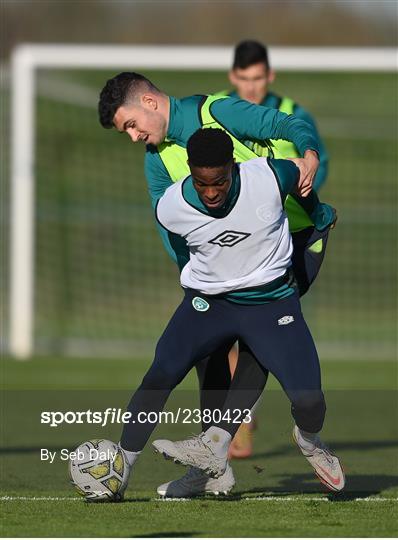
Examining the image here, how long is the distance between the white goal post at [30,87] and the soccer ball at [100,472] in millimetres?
7729

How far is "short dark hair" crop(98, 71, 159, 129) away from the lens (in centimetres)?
635

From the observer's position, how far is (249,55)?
9266 mm

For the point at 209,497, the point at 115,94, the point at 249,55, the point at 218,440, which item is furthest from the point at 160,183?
the point at 249,55

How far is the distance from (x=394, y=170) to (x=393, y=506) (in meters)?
16.6

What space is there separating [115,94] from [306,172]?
98cm

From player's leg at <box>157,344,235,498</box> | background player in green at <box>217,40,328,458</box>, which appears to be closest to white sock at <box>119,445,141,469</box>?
player's leg at <box>157,344,235,498</box>

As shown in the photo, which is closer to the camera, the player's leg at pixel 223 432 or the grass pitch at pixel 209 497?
the grass pitch at pixel 209 497

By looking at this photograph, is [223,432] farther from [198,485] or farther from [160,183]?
[160,183]

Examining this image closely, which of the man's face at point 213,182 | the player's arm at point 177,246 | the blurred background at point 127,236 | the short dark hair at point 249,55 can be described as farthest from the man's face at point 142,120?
the blurred background at point 127,236

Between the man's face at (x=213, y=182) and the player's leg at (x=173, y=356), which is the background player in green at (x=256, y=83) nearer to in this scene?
the player's leg at (x=173, y=356)

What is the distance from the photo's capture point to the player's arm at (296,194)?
614 centimetres

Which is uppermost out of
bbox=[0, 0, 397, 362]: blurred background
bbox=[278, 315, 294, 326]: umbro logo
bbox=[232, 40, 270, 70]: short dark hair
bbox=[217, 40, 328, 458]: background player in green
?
bbox=[232, 40, 270, 70]: short dark hair

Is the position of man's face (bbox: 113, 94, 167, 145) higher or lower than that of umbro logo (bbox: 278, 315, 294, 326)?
higher

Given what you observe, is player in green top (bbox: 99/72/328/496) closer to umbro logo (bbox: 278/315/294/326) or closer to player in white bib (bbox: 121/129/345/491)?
player in white bib (bbox: 121/129/345/491)
